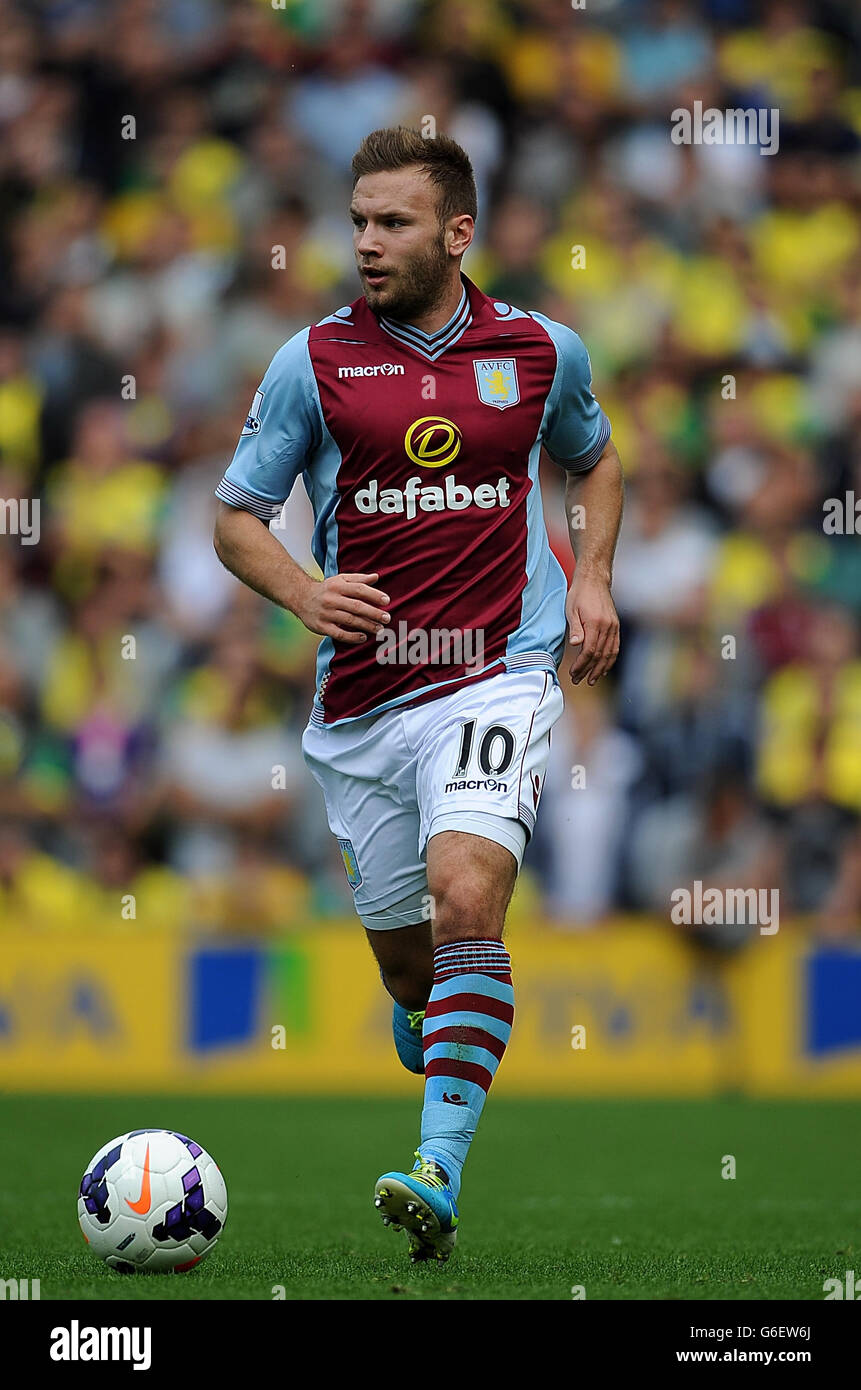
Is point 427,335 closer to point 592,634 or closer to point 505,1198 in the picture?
point 592,634

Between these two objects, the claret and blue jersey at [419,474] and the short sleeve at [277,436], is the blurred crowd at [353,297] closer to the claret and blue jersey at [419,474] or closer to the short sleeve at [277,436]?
the claret and blue jersey at [419,474]

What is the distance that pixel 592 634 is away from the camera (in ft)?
17.6

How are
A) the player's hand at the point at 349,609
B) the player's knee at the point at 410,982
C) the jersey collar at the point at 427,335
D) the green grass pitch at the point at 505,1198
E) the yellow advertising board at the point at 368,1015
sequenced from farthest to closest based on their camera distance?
the yellow advertising board at the point at 368,1015 → the player's knee at the point at 410,982 → the jersey collar at the point at 427,335 → the player's hand at the point at 349,609 → the green grass pitch at the point at 505,1198

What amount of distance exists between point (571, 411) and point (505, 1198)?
283 centimetres

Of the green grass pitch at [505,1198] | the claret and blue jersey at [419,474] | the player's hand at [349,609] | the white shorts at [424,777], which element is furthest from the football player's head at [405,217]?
the green grass pitch at [505,1198]

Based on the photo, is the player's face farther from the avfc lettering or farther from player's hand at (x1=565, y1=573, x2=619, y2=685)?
player's hand at (x1=565, y1=573, x2=619, y2=685)

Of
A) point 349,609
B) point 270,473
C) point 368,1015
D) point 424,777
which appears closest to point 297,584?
point 349,609

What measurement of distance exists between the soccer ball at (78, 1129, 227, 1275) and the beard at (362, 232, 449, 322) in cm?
232

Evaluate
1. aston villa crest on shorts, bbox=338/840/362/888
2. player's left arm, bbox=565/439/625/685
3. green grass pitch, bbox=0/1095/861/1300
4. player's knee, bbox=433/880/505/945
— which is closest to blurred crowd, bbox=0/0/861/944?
green grass pitch, bbox=0/1095/861/1300

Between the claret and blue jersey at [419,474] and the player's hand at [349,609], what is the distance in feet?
0.86

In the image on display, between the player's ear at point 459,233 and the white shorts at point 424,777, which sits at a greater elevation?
the player's ear at point 459,233

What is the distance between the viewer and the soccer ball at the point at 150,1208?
189 inches

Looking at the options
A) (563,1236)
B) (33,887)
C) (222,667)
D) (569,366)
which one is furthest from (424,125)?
(563,1236)
